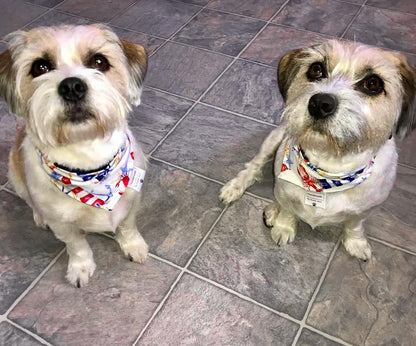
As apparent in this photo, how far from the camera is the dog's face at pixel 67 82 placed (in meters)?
1.47

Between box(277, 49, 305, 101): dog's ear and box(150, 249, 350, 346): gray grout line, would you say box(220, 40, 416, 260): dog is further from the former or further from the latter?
box(150, 249, 350, 346): gray grout line

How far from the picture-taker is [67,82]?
1440 mm

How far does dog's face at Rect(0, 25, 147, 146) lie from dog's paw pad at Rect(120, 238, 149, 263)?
770 millimetres

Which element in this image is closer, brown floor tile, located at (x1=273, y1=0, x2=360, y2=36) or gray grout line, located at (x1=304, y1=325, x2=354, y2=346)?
gray grout line, located at (x1=304, y1=325, x2=354, y2=346)

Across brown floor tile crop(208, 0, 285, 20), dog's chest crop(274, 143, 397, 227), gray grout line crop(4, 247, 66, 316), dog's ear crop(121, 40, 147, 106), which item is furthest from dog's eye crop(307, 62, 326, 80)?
brown floor tile crop(208, 0, 285, 20)

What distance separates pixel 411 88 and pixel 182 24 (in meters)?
2.49

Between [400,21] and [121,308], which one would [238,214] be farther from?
[400,21]

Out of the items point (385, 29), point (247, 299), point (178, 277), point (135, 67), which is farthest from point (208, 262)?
point (385, 29)

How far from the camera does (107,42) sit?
5.44 feet

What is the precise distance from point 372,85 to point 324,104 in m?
0.22

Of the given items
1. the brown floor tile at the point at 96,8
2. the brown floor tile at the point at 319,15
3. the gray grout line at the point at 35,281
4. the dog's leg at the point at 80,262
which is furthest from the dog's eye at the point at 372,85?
the brown floor tile at the point at 96,8

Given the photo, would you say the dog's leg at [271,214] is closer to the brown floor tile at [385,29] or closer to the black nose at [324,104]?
the black nose at [324,104]

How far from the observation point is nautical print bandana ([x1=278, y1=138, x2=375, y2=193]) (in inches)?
71.5

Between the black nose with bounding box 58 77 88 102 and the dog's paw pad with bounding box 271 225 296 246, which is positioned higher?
the black nose with bounding box 58 77 88 102
